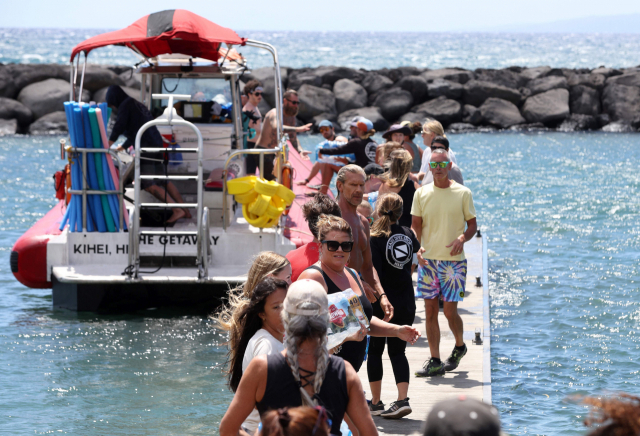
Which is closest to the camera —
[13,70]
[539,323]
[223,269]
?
[223,269]

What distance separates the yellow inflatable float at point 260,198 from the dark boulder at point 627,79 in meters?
28.6

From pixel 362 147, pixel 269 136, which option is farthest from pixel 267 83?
pixel 362 147

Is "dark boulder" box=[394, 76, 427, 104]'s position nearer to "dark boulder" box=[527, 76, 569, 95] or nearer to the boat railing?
"dark boulder" box=[527, 76, 569, 95]

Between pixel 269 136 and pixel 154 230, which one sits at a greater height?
pixel 269 136

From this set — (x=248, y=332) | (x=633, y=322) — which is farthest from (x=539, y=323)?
(x=248, y=332)

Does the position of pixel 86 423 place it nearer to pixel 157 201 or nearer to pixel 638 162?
pixel 157 201

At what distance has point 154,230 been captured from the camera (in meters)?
8.91

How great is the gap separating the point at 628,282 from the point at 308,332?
9731mm

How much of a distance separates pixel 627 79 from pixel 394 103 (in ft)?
32.9

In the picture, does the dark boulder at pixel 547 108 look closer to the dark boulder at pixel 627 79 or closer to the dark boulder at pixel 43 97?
the dark boulder at pixel 627 79

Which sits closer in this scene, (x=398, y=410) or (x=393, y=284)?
(x=398, y=410)

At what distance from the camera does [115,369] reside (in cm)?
777

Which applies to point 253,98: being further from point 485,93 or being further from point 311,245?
point 485,93

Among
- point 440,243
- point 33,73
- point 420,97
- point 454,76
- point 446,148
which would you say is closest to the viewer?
point 440,243
